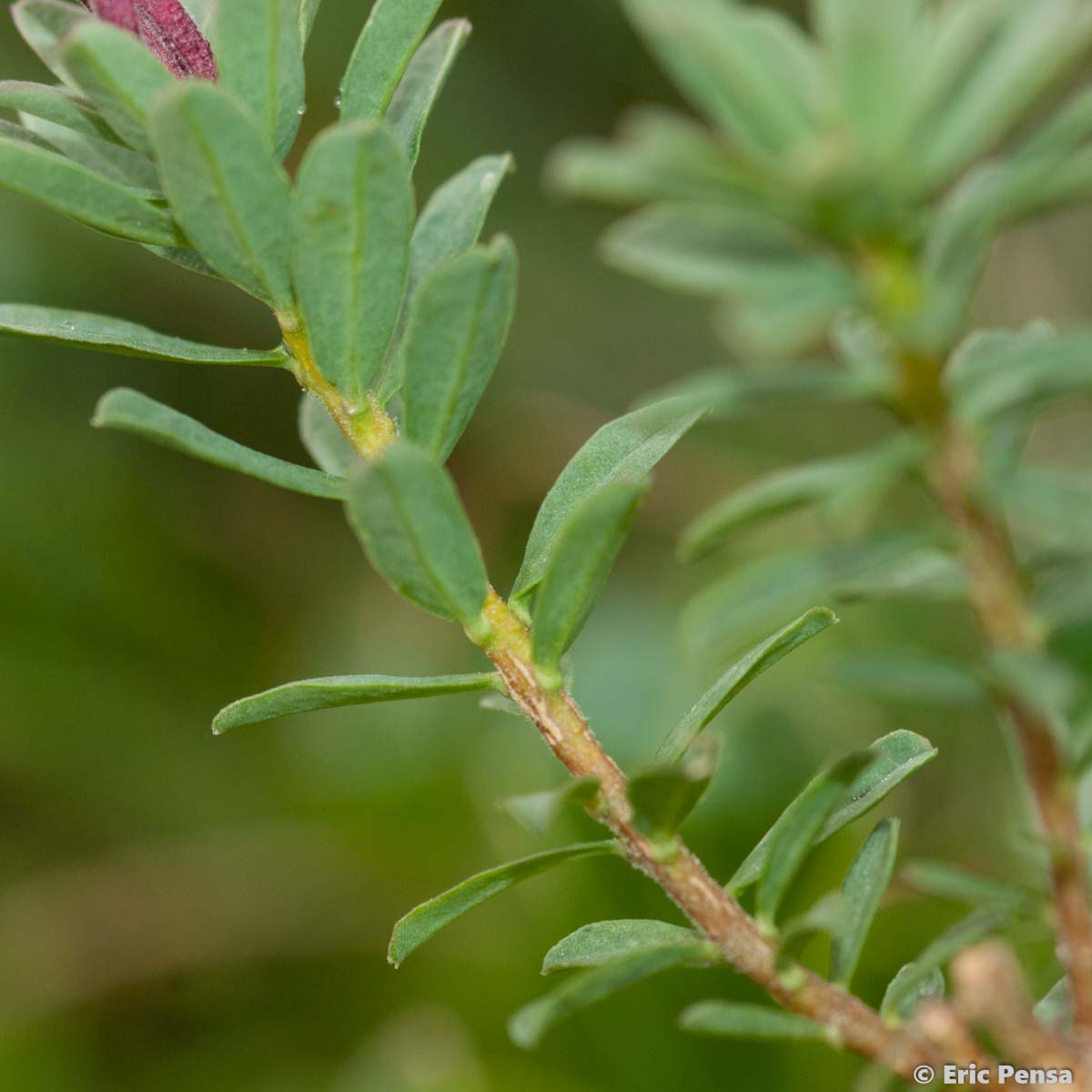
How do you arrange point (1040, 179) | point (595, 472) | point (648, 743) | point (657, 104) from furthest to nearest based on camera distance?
1. point (657, 104)
2. point (648, 743)
3. point (595, 472)
4. point (1040, 179)

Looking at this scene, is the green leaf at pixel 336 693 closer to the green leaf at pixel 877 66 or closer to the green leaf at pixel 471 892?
the green leaf at pixel 471 892

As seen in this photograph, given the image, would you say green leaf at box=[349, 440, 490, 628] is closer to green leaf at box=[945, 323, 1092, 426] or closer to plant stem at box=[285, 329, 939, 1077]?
plant stem at box=[285, 329, 939, 1077]

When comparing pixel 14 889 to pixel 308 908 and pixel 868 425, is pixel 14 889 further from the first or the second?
pixel 868 425

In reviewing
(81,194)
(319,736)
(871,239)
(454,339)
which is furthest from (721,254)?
(319,736)

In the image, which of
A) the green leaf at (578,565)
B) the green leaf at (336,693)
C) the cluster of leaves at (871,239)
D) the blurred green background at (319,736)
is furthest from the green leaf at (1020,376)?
the blurred green background at (319,736)

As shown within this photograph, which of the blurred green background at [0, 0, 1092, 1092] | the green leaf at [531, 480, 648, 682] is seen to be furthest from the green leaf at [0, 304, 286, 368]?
the blurred green background at [0, 0, 1092, 1092]

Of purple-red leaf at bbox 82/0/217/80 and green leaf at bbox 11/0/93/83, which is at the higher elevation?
green leaf at bbox 11/0/93/83

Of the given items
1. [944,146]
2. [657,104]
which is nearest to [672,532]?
[657,104]

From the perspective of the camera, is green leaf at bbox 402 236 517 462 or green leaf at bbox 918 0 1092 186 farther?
green leaf at bbox 402 236 517 462
